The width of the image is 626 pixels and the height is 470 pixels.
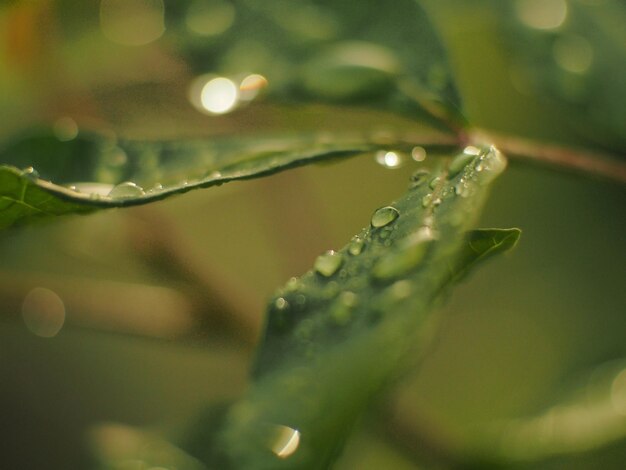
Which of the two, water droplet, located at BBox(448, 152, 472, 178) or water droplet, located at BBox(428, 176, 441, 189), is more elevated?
water droplet, located at BBox(448, 152, 472, 178)

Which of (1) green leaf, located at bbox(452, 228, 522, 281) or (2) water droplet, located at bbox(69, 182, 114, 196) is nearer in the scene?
(1) green leaf, located at bbox(452, 228, 522, 281)

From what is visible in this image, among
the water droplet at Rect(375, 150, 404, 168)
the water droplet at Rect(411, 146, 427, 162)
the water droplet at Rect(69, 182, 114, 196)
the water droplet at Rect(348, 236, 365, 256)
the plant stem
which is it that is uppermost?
the plant stem

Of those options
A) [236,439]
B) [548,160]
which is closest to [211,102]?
[548,160]

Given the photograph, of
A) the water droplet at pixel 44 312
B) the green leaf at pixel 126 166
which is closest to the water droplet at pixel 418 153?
the green leaf at pixel 126 166

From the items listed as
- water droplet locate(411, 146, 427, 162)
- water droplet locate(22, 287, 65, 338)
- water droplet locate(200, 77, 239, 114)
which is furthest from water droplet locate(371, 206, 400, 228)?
water droplet locate(22, 287, 65, 338)

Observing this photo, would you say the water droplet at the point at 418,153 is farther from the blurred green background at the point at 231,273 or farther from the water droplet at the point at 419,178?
the blurred green background at the point at 231,273

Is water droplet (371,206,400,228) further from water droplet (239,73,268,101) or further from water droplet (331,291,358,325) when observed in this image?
water droplet (239,73,268,101)

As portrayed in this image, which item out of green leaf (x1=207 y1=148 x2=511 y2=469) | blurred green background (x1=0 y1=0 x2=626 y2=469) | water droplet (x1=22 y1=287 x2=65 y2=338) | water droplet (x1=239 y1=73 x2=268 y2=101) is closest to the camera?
green leaf (x1=207 y1=148 x2=511 y2=469)
